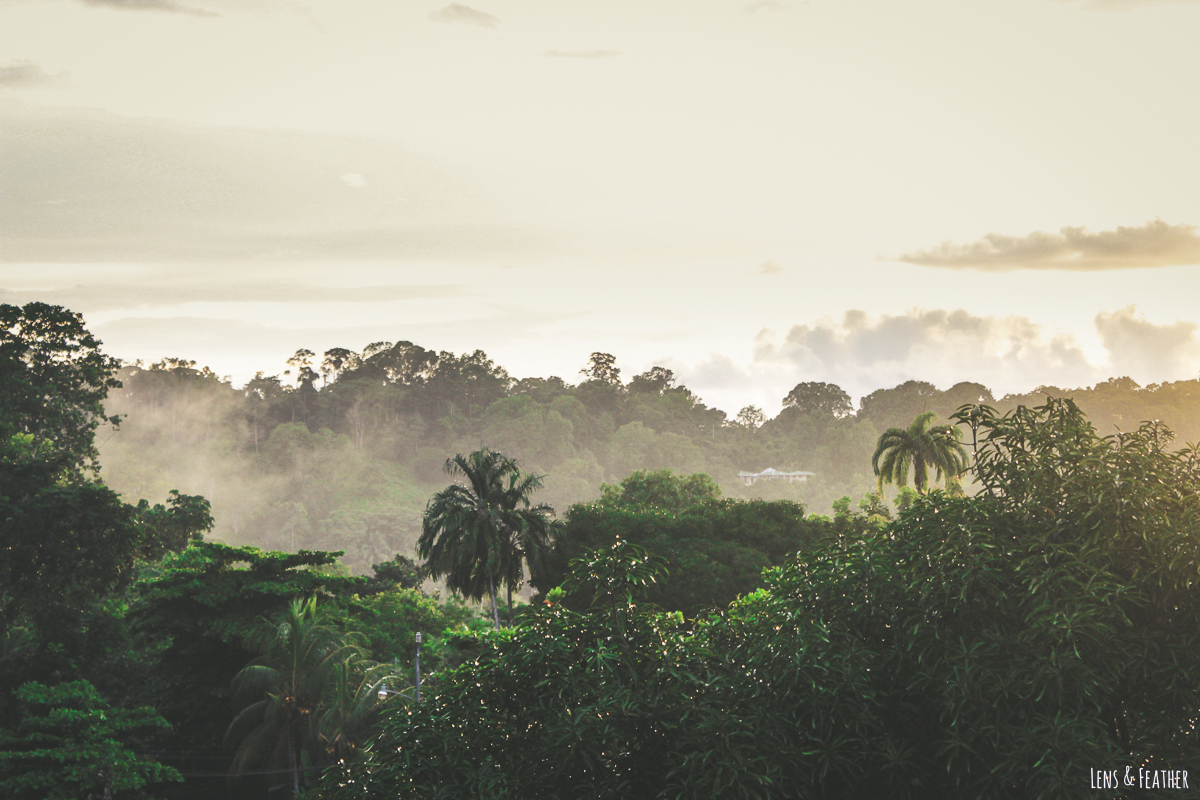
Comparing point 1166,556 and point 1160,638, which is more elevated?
point 1166,556

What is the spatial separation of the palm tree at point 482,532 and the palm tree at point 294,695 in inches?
402

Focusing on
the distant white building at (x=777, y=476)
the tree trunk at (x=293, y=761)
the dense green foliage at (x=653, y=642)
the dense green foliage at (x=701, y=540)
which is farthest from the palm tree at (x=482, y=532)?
the distant white building at (x=777, y=476)

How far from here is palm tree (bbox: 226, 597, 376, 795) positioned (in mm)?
25703

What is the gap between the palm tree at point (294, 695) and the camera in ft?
84.3

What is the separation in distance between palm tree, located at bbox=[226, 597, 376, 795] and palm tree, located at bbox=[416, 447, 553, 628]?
33.5 feet

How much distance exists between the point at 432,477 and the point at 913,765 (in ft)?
363

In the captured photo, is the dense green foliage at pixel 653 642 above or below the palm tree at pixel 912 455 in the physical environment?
below

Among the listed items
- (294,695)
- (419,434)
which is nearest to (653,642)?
(294,695)

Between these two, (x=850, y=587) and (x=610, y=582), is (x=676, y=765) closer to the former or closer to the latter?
(x=610, y=582)

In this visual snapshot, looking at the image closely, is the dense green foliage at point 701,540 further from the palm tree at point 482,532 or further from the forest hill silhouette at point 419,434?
the forest hill silhouette at point 419,434

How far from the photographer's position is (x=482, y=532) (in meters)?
37.3

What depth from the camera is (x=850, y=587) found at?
8.86m

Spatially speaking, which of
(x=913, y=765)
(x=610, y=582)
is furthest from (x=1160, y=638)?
(x=610, y=582)

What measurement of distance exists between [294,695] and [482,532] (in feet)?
40.3
